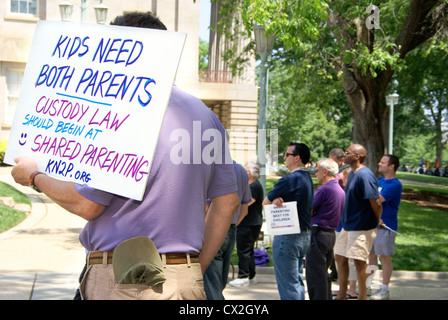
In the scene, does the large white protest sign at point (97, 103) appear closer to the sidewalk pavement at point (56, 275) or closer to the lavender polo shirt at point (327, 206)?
the lavender polo shirt at point (327, 206)

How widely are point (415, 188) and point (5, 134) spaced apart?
21.0 metres

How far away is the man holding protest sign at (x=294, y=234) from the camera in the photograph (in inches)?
253

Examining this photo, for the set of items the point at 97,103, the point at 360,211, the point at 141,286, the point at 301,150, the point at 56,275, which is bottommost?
the point at 56,275

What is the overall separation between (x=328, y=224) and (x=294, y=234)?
69cm

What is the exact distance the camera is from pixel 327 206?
279 inches

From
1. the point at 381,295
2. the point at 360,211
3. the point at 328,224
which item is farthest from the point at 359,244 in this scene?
the point at 381,295

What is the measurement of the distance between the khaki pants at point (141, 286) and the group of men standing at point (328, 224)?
389 cm

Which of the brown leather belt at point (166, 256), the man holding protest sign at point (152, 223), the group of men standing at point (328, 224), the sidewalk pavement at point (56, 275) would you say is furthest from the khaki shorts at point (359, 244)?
the brown leather belt at point (166, 256)

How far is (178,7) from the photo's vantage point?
1288 inches

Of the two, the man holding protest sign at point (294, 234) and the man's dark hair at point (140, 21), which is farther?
the man holding protest sign at point (294, 234)

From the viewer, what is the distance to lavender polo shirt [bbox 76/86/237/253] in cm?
255

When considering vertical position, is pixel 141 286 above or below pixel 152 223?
below

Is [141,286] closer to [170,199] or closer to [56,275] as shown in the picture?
[170,199]
